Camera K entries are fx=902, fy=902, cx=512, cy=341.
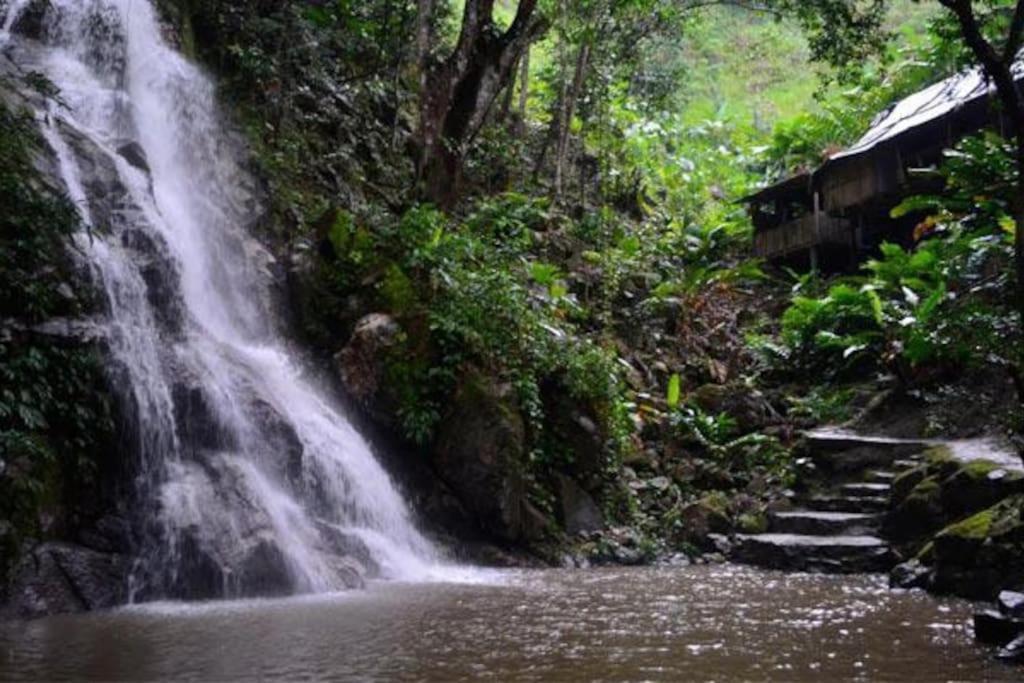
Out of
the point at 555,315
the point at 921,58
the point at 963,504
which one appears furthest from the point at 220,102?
the point at 921,58

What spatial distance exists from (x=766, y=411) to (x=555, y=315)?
4224 mm

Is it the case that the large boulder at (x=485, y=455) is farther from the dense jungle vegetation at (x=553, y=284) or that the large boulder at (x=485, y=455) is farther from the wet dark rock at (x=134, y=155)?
the wet dark rock at (x=134, y=155)

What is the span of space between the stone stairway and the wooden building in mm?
9862

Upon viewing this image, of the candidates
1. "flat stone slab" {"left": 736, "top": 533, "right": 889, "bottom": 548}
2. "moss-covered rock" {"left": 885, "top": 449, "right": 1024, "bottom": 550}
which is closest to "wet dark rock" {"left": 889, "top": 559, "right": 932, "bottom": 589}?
"moss-covered rock" {"left": 885, "top": 449, "right": 1024, "bottom": 550}

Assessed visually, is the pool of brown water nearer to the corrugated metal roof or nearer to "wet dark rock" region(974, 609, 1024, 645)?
"wet dark rock" region(974, 609, 1024, 645)

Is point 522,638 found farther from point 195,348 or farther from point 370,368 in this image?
point 370,368

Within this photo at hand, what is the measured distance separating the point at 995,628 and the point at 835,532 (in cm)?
581

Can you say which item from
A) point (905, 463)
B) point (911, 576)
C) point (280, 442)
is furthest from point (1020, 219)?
point (280, 442)

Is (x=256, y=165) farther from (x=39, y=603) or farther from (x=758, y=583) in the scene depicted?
(x=758, y=583)

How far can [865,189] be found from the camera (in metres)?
21.8

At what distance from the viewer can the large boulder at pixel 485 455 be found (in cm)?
1093

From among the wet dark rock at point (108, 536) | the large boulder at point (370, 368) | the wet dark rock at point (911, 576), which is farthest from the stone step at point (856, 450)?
the wet dark rock at point (108, 536)

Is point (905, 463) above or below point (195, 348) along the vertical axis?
below

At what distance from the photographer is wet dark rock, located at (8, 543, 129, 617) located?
269 inches
